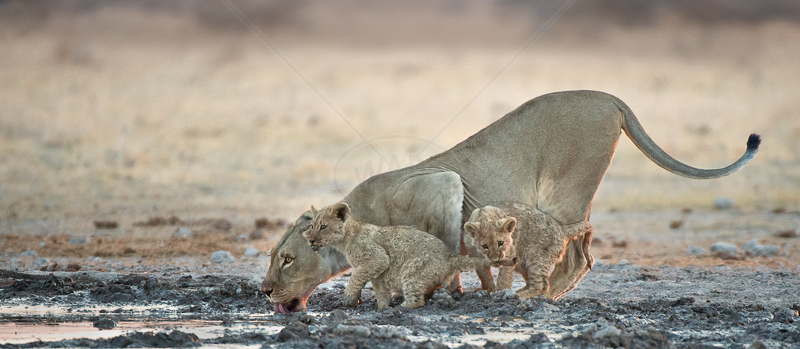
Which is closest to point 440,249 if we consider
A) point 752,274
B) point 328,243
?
point 328,243

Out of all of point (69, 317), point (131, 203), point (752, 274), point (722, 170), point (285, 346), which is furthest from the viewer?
point (131, 203)

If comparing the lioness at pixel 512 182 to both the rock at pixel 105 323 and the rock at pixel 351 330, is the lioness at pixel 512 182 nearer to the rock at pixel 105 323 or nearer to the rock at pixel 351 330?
the rock at pixel 105 323

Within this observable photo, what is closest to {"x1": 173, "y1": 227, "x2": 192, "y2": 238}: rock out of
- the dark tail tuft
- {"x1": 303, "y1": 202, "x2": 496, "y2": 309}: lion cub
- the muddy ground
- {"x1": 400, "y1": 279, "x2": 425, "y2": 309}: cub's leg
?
the muddy ground

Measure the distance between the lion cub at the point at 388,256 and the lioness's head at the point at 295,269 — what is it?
0.21m

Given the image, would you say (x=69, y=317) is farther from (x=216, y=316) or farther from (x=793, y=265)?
(x=793, y=265)

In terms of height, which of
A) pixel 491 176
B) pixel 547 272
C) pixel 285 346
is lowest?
pixel 285 346

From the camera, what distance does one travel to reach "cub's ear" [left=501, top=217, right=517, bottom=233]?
25.3 feet

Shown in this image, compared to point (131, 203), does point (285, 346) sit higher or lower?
lower

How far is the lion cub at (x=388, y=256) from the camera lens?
8.00 metres

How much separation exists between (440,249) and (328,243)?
1135 millimetres

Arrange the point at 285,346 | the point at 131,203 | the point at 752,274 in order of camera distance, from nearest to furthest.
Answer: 1. the point at 285,346
2. the point at 752,274
3. the point at 131,203

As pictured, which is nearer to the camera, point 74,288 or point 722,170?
point 722,170

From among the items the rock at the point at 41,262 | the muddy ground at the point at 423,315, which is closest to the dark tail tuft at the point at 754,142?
the muddy ground at the point at 423,315

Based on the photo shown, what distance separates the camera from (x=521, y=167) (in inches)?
350
